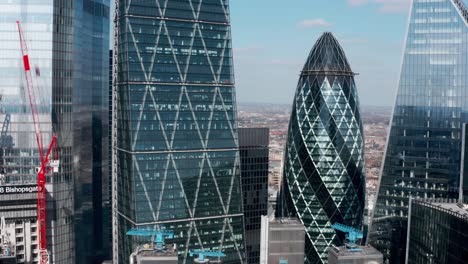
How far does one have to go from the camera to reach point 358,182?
135 meters


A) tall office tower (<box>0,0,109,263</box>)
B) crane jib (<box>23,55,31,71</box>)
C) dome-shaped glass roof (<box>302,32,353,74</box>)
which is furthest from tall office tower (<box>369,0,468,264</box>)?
crane jib (<box>23,55,31,71</box>)

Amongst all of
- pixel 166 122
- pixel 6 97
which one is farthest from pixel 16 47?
pixel 166 122

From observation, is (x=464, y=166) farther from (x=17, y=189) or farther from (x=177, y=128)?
(x=17, y=189)

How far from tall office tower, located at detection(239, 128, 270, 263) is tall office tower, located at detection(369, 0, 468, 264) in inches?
1261

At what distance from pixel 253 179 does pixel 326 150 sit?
21.5 meters

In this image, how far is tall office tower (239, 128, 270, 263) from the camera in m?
140

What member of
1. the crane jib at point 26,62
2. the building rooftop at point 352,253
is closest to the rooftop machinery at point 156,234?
the building rooftop at point 352,253

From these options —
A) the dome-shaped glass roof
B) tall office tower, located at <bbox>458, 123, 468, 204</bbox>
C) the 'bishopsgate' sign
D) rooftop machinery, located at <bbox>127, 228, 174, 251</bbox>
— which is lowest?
rooftop machinery, located at <bbox>127, 228, 174, 251</bbox>

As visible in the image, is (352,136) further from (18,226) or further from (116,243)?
(18,226)

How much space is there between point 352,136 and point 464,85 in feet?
91.7

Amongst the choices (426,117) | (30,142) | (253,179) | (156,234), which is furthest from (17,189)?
(426,117)

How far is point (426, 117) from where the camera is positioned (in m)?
121

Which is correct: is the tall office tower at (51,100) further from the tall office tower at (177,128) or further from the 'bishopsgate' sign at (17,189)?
the tall office tower at (177,128)

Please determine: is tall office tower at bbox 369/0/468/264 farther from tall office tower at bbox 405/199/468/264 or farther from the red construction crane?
the red construction crane
